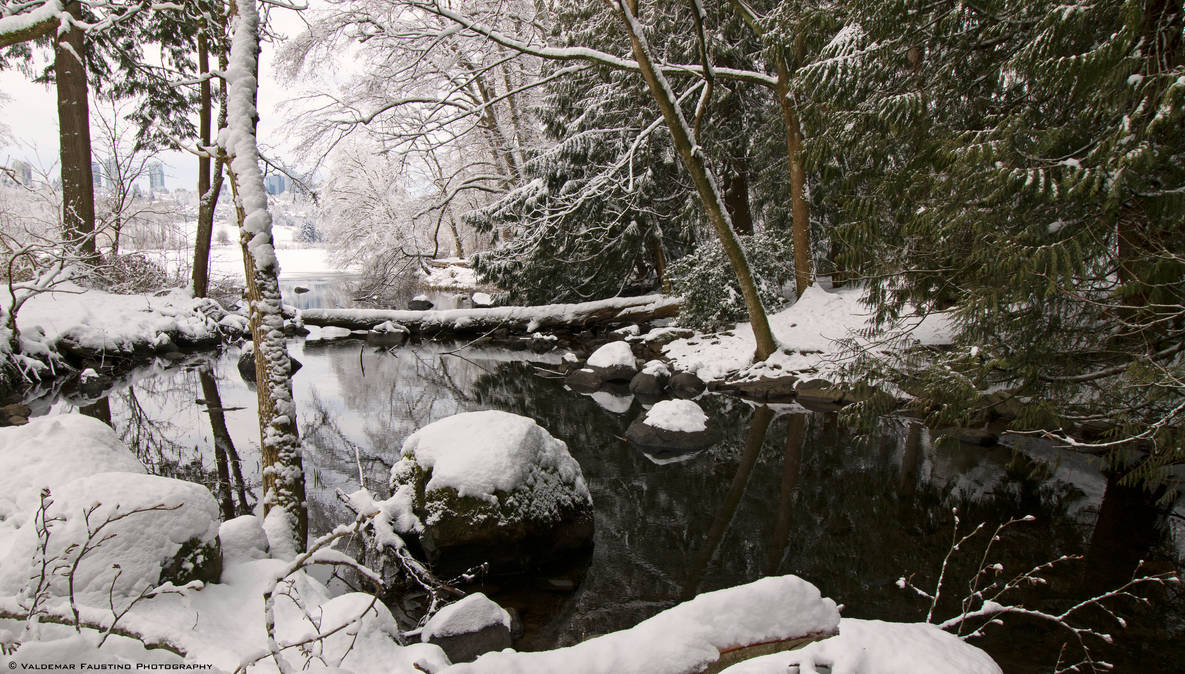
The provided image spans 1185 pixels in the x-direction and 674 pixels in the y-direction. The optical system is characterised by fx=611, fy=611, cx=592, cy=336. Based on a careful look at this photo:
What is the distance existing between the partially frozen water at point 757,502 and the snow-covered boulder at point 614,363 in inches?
38.5

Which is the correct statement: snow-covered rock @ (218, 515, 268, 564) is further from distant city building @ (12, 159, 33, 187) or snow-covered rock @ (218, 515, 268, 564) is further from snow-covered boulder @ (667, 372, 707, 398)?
distant city building @ (12, 159, 33, 187)

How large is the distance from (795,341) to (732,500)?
16.4 ft

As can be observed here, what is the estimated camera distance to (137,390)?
9.80 metres

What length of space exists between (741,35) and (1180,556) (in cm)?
1096

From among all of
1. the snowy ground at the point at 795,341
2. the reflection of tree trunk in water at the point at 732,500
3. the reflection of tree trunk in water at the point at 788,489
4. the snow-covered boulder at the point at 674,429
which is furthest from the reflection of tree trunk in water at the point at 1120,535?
the snow-covered boulder at the point at 674,429

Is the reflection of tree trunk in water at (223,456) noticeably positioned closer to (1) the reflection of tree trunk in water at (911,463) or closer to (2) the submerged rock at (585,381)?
(2) the submerged rock at (585,381)

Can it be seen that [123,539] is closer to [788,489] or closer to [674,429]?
[788,489]

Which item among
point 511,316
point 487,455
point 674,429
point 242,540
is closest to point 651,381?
point 674,429

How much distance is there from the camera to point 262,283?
392 centimetres

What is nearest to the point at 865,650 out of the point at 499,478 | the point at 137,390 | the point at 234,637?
the point at 234,637

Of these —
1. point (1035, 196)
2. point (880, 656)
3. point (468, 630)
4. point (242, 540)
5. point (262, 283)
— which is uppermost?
point (1035, 196)

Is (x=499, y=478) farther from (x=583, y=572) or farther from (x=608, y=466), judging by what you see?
(x=608, y=466)

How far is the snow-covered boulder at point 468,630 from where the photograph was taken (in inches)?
129

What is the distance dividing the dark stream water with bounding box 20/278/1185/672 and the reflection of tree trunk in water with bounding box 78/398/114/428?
0.24 ft
